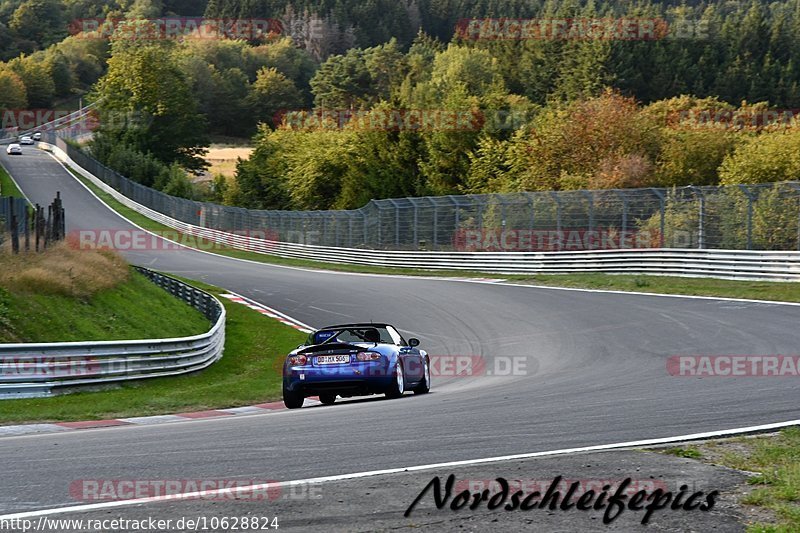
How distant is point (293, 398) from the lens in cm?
1354

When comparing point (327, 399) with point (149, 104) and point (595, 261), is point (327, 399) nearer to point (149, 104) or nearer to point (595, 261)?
point (595, 261)

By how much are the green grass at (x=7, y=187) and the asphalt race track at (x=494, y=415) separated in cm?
5410

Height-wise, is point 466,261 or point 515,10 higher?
point 515,10

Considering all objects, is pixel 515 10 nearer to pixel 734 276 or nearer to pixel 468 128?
pixel 468 128

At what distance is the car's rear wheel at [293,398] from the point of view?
13.4m

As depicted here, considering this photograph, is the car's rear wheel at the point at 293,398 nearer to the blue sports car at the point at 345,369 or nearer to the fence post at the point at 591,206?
the blue sports car at the point at 345,369

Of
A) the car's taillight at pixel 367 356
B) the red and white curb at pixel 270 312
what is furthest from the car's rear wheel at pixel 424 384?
the red and white curb at pixel 270 312

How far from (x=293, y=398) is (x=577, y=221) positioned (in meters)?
20.7

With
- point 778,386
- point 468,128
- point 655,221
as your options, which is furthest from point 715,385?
point 468,128

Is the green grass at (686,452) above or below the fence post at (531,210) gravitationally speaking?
above

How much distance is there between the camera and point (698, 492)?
6.32 m

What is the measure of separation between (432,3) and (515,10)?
34.9 m

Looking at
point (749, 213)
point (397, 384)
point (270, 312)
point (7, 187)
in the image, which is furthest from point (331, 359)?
point (7, 187)

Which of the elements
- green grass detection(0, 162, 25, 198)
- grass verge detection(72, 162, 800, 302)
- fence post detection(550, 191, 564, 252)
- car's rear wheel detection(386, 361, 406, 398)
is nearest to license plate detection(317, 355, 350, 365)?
car's rear wheel detection(386, 361, 406, 398)
